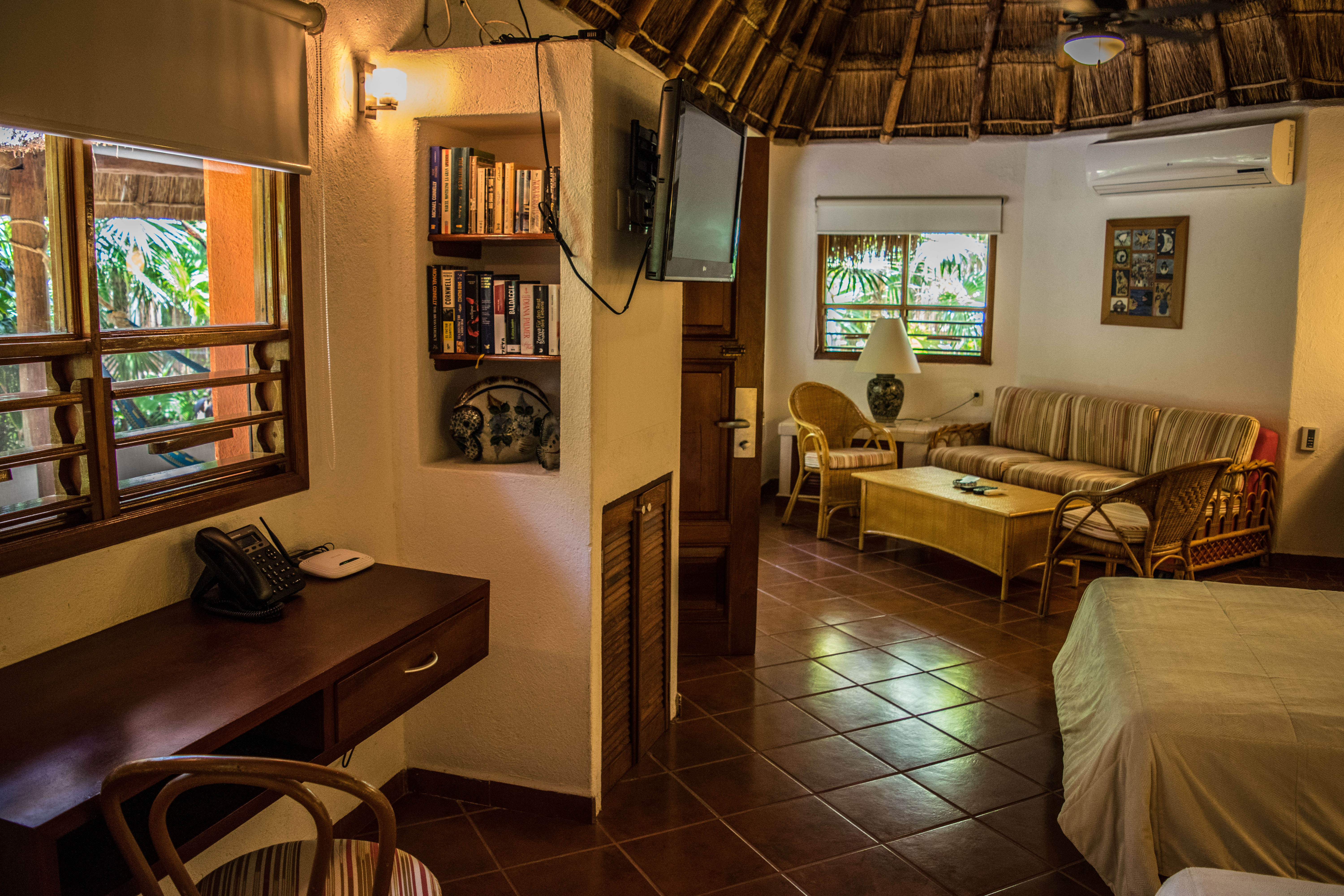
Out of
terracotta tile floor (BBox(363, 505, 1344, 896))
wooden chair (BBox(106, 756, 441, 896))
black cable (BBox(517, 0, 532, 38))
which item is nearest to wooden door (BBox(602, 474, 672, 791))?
terracotta tile floor (BBox(363, 505, 1344, 896))

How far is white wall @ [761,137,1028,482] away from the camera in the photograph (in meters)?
7.60

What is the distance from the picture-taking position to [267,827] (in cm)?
272

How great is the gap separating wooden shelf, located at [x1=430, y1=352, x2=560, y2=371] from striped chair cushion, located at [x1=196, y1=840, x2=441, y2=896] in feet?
5.17

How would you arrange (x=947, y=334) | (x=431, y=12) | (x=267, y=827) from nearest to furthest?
(x=267, y=827) < (x=431, y=12) < (x=947, y=334)

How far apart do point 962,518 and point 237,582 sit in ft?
14.1

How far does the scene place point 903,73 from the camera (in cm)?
728

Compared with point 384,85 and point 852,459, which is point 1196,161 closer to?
point 852,459

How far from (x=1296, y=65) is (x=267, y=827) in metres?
6.45

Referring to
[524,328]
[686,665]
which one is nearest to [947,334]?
[686,665]

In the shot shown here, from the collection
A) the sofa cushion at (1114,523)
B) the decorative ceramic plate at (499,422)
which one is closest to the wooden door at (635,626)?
the decorative ceramic plate at (499,422)

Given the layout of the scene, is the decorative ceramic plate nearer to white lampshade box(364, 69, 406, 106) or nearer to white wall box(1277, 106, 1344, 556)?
white lampshade box(364, 69, 406, 106)

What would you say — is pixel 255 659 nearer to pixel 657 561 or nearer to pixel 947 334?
pixel 657 561

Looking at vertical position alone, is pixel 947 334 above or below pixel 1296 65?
below

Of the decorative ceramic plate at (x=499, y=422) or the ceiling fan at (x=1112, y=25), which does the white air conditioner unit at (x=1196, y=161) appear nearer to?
the ceiling fan at (x=1112, y=25)
